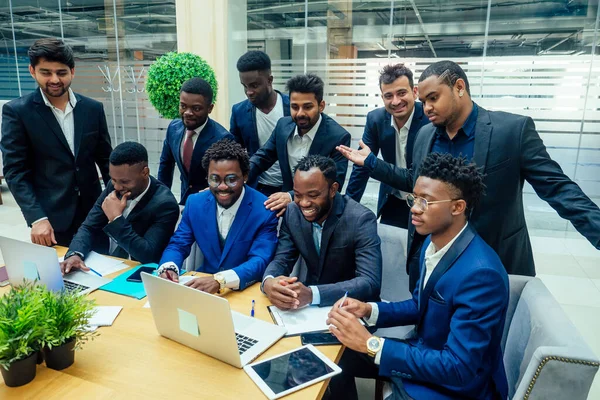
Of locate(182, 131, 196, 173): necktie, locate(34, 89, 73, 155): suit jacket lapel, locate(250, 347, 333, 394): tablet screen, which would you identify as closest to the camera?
locate(250, 347, 333, 394): tablet screen

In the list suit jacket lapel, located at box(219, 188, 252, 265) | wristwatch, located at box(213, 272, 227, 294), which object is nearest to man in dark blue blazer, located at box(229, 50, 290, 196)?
suit jacket lapel, located at box(219, 188, 252, 265)

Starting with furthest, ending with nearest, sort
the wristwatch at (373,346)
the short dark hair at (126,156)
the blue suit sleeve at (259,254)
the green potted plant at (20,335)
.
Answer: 1. the short dark hair at (126,156)
2. the blue suit sleeve at (259,254)
3. the wristwatch at (373,346)
4. the green potted plant at (20,335)

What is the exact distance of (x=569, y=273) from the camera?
4617 millimetres

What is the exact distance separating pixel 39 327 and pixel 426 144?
6.15 ft

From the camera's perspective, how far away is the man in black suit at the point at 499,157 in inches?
82.4

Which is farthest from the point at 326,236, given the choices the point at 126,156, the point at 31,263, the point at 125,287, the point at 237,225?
the point at 31,263

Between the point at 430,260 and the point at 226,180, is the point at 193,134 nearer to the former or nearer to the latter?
the point at 226,180

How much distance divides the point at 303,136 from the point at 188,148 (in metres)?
0.82

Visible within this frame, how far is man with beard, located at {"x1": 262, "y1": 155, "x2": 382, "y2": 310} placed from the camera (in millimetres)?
2232

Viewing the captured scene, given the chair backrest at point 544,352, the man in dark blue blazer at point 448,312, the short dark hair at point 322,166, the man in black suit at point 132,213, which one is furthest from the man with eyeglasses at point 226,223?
the chair backrest at point 544,352

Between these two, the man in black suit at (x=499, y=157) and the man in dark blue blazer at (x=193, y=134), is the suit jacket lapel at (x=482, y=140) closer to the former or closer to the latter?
the man in black suit at (x=499, y=157)

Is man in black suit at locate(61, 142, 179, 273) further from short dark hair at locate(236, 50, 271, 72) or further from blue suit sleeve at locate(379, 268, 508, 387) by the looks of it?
blue suit sleeve at locate(379, 268, 508, 387)

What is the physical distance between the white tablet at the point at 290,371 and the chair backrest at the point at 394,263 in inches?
37.7

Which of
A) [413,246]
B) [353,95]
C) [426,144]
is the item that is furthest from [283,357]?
[353,95]
